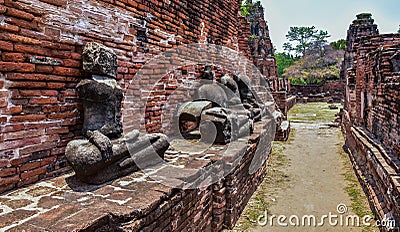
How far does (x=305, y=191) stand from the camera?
5242 millimetres

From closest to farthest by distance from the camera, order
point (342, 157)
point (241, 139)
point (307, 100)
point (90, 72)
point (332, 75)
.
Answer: point (90, 72)
point (241, 139)
point (342, 157)
point (307, 100)
point (332, 75)

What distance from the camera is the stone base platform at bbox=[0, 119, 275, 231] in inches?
83.9

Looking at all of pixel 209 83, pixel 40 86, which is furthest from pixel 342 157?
pixel 40 86

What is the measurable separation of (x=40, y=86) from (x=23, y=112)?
0.28 meters

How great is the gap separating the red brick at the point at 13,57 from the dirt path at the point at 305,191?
318 cm

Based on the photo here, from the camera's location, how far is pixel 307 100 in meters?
26.2

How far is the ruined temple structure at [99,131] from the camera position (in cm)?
247

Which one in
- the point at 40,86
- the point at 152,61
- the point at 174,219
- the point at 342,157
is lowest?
the point at 342,157

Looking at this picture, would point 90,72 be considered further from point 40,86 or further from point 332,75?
point 332,75

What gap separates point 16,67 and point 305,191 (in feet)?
15.3

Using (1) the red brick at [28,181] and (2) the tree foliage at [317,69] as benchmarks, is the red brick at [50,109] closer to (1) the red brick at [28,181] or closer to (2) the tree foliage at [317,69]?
(1) the red brick at [28,181]

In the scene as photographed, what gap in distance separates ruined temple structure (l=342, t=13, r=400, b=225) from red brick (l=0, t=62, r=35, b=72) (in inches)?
154

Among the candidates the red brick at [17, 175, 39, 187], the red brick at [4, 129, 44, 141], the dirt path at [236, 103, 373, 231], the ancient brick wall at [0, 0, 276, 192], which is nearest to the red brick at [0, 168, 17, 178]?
the ancient brick wall at [0, 0, 276, 192]

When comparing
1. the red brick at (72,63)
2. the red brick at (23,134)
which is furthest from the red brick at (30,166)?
the red brick at (72,63)
